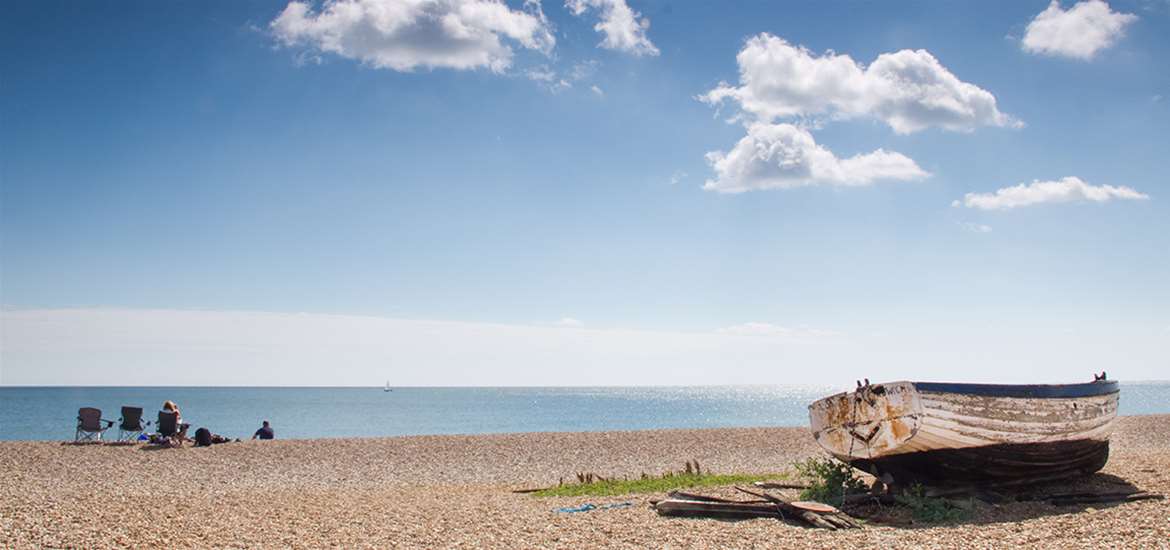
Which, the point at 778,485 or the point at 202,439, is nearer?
the point at 778,485

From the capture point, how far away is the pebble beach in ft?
30.6

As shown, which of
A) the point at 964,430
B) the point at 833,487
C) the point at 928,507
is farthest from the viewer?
the point at 833,487

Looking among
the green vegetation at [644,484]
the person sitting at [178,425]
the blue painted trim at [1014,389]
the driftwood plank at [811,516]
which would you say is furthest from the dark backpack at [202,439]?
the blue painted trim at [1014,389]

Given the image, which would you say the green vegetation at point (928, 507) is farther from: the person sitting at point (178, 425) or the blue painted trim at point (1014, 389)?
the person sitting at point (178, 425)

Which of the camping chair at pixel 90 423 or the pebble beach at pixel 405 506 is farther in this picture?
the camping chair at pixel 90 423

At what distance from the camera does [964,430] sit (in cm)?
1099

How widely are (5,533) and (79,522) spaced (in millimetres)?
822

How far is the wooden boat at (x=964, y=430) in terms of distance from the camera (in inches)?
431

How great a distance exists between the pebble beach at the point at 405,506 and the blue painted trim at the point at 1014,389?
149 cm

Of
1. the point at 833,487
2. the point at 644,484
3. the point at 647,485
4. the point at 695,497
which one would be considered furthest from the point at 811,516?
the point at 644,484

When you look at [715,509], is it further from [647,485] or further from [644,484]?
[644,484]

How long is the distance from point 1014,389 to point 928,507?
6.76 ft

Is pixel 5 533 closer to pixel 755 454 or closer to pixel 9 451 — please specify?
pixel 9 451

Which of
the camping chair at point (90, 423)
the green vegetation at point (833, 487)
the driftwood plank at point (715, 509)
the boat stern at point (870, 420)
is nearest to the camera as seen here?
the boat stern at point (870, 420)
